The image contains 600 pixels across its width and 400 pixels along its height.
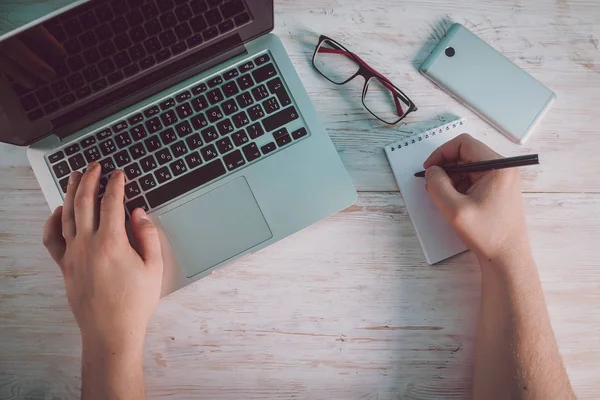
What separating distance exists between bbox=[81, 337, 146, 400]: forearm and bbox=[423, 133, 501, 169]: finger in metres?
0.55

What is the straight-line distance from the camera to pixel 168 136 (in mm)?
766

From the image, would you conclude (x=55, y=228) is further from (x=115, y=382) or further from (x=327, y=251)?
(x=327, y=251)

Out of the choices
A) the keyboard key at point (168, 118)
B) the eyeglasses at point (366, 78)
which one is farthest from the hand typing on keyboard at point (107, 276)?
the eyeglasses at point (366, 78)

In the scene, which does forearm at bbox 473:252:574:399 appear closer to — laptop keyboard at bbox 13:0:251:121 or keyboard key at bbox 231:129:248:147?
keyboard key at bbox 231:129:248:147

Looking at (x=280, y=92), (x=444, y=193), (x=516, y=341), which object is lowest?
(x=516, y=341)

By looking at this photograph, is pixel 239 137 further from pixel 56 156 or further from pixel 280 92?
pixel 56 156

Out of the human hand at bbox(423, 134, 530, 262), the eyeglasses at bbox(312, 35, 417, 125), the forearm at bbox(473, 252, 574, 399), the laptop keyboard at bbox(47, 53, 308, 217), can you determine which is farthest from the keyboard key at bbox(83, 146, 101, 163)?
the forearm at bbox(473, 252, 574, 399)

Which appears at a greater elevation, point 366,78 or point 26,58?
point 26,58

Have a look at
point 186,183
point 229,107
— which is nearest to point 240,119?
point 229,107

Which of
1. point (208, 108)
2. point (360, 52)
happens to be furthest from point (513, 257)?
point (208, 108)

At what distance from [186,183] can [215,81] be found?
0.16 m

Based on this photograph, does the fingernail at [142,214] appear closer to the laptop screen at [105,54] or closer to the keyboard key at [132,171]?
the keyboard key at [132,171]

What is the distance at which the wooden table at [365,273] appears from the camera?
32.1 inches

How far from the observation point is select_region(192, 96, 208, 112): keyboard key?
0.77 meters
